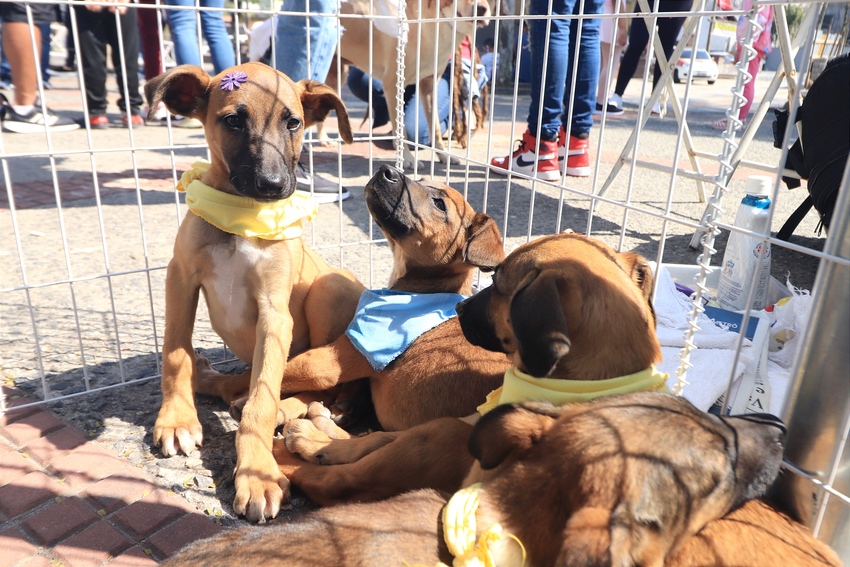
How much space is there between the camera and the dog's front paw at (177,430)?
9.21 feet

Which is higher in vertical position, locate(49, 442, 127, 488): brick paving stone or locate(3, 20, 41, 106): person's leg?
locate(3, 20, 41, 106): person's leg

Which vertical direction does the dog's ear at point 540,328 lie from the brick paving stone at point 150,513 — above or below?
above

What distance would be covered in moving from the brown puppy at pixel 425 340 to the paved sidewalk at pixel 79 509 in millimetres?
804

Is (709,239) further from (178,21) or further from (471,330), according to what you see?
(178,21)

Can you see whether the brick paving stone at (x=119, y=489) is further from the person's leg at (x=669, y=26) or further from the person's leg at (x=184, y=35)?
the person's leg at (x=669, y=26)

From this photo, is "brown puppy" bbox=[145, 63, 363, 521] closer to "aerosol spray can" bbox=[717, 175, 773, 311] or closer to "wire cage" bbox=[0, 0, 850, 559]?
"wire cage" bbox=[0, 0, 850, 559]

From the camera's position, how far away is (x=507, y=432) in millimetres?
1961

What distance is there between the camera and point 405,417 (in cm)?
292

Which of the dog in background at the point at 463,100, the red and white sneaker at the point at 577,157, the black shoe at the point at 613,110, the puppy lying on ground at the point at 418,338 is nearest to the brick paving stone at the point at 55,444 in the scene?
the puppy lying on ground at the point at 418,338

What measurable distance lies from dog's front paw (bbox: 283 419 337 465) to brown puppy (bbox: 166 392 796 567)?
2.36 ft

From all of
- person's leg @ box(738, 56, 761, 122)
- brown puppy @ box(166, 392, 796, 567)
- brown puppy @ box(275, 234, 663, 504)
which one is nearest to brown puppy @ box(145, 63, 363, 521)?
brown puppy @ box(275, 234, 663, 504)

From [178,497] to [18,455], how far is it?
0.75 m

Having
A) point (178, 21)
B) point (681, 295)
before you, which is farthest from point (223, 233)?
point (178, 21)

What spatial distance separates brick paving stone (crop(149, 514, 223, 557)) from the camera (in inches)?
90.1
